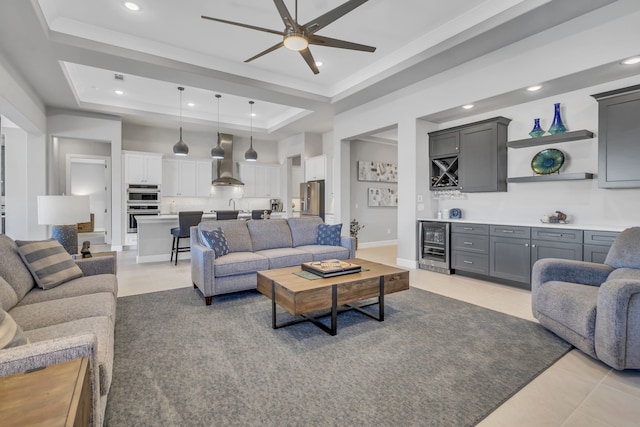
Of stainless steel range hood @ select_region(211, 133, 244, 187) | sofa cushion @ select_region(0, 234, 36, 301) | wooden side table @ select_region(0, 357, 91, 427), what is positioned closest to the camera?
wooden side table @ select_region(0, 357, 91, 427)

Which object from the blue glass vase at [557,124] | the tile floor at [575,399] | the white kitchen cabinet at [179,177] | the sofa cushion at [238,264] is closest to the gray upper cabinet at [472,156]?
the blue glass vase at [557,124]

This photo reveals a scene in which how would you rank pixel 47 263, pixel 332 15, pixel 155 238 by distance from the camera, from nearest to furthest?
pixel 47 263 < pixel 332 15 < pixel 155 238

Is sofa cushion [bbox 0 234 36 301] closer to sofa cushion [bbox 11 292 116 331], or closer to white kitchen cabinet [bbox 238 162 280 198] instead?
sofa cushion [bbox 11 292 116 331]

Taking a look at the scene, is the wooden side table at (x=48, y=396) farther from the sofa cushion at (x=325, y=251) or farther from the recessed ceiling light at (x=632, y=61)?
the recessed ceiling light at (x=632, y=61)

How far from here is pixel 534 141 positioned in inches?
163

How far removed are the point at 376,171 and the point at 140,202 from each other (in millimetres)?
6043

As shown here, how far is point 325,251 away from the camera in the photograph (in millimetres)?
4363

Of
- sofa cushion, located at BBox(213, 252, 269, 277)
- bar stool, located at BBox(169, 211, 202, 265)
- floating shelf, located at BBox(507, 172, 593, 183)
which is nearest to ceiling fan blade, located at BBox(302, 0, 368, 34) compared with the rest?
sofa cushion, located at BBox(213, 252, 269, 277)

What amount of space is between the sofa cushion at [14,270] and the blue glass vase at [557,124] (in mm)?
5639

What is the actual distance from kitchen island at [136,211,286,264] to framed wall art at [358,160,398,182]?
4.03 metres

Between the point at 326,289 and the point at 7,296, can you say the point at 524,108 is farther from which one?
the point at 7,296

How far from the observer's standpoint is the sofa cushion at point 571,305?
2.23 m

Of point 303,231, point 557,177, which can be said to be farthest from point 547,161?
point 303,231

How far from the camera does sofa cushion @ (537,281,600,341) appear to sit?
2.23 metres
